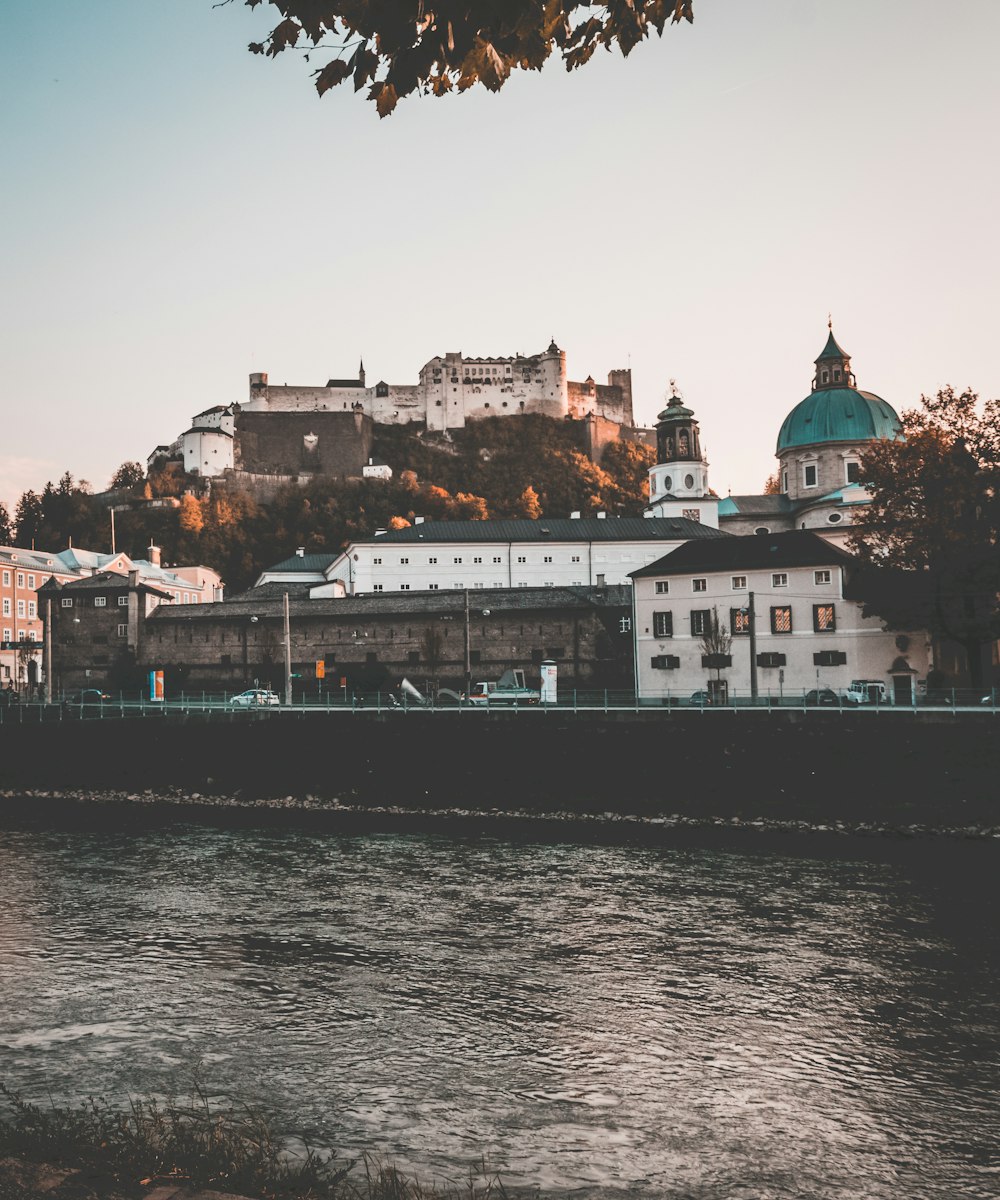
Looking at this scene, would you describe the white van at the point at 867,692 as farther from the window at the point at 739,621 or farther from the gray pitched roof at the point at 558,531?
the gray pitched roof at the point at 558,531

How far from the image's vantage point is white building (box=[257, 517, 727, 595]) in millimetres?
71750

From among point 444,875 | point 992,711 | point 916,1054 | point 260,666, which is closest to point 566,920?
point 444,875

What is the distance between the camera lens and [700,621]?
45.6 m

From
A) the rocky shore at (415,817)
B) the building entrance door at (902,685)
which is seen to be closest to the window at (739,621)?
the building entrance door at (902,685)

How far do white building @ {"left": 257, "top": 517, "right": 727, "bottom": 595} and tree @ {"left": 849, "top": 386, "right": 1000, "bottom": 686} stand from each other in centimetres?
3323

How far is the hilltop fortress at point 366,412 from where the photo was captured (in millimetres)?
117625

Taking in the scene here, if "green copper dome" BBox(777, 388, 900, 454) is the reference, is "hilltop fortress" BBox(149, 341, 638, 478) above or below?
above

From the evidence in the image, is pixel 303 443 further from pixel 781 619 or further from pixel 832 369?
pixel 781 619

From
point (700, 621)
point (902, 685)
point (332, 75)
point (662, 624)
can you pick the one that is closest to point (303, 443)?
point (662, 624)

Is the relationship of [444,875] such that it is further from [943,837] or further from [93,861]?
[943,837]

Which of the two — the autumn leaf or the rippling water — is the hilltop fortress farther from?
the autumn leaf

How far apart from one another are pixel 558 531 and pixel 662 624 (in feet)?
95.7

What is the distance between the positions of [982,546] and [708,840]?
1757 cm

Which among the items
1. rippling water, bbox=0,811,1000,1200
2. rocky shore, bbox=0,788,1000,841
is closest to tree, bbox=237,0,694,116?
rippling water, bbox=0,811,1000,1200
